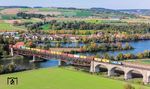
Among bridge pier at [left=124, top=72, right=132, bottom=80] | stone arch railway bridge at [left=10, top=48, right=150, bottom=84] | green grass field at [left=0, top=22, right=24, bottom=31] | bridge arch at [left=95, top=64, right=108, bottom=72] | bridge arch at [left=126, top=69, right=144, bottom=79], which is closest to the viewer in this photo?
stone arch railway bridge at [left=10, top=48, right=150, bottom=84]

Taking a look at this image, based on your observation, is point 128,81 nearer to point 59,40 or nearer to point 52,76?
point 52,76

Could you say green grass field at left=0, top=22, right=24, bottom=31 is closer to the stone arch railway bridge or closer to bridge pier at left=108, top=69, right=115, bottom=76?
the stone arch railway bridge

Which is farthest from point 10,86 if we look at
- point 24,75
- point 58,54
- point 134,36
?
point 134,36

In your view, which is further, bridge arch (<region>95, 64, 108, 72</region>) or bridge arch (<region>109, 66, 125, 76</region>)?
bridge arch (<region>95, 64, 108, 72</region>)

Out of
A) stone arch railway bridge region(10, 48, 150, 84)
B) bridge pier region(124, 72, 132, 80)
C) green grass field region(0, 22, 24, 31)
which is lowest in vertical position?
bridge pier region(124, 72, 132, 80)

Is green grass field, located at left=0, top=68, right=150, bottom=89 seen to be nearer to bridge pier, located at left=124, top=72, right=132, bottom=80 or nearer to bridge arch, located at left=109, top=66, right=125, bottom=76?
bridge pier, located at left=124, top=72, right=132, bottom=80

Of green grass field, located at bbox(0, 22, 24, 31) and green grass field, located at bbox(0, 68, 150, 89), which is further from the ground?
green grass field, located at bbox(0, 22, 24, 31)

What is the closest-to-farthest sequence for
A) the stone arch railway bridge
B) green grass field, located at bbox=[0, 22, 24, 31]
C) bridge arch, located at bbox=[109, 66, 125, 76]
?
1. the stone arch railway bridge
2. bridge arch, located at bbox=[109, 66, 125, 76]
3. green grass field, located at bbox=[0, 22, 24, 31]

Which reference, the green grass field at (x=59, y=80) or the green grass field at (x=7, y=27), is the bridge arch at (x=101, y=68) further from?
the green grass field at (x=7, y=27)

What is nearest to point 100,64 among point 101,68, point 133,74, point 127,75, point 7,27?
point 101,68

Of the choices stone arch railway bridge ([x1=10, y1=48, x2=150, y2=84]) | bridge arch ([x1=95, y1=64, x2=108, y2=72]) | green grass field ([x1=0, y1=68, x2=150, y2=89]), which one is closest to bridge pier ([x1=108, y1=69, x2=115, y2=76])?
stone arch railway bridge ([x1=10, y1=48, x2=150, y2=84])
